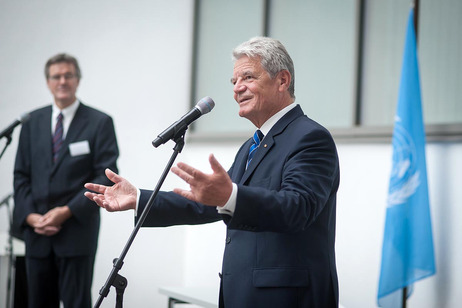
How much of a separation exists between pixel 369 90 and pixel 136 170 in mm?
2349

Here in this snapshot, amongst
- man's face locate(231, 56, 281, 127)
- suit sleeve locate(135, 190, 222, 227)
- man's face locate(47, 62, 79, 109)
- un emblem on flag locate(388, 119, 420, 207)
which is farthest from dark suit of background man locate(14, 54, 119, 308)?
un emblem on flag locate(388, 119, 420, 207)

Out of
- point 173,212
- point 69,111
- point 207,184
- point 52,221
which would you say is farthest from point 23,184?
point 207,184

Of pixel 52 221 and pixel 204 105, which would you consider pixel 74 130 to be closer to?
pixel 52 221

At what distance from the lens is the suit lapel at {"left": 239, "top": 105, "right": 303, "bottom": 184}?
1956 mm

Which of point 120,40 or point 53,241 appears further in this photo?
point 120,40

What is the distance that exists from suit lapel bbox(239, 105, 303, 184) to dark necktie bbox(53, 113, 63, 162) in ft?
5.49

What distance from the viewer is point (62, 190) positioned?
10.6ft

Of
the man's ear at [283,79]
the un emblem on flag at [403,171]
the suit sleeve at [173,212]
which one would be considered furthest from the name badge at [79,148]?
the un emblem on flag at [403,171]

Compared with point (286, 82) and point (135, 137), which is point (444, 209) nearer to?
point (286, 82)

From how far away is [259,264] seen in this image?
186 cm

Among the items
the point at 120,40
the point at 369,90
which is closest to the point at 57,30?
the point at 120,40

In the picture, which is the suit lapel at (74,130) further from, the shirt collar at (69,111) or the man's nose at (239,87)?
the man's nose at (239,87)

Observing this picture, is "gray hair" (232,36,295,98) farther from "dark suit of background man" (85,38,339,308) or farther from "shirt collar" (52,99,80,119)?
"shirt collar" (52,99,80,119)

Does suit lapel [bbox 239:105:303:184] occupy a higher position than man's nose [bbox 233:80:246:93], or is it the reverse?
man's nose [bbox 233:80:246:93]
